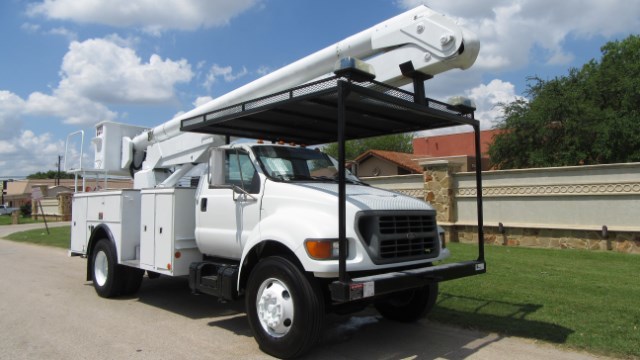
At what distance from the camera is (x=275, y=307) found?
208 inches

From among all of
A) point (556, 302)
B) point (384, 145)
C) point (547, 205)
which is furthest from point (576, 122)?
point (384, 145)

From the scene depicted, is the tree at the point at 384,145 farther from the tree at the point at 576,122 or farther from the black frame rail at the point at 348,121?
the black frame rail at the point at 348,121

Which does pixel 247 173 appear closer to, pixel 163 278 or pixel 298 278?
pixel 298 278

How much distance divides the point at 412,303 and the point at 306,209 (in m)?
2.21

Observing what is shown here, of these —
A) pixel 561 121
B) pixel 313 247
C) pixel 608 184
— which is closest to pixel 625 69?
pixel 561 121

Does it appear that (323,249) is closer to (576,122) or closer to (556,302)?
(556,302)

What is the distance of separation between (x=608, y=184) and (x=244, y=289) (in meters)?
11.0

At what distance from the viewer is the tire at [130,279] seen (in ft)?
27.6

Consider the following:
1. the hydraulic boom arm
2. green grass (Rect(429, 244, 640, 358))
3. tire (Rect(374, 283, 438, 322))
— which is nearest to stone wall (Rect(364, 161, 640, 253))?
green grass (Rect(429, 244, 640, 358))

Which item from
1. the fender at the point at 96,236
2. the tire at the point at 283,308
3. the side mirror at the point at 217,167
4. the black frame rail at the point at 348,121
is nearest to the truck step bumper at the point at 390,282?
the black frame rail at the point at 348,121

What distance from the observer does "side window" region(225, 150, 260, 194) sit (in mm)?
6273

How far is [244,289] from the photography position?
237 inches

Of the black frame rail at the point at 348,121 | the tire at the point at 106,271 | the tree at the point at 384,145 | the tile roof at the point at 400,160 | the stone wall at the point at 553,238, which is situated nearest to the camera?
the black frame rail at the point at 348,121

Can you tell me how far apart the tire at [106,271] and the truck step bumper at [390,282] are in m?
4.87
